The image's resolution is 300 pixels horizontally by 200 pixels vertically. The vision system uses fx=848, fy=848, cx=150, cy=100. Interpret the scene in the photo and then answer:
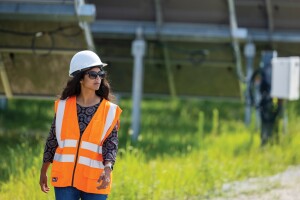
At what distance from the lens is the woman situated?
4.70 meters

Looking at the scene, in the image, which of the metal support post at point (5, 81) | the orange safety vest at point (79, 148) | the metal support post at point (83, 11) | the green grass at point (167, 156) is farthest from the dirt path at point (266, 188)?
the orange safety vest at point (79, 148)

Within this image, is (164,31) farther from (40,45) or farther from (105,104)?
(105,104)

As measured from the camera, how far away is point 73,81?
4.87 m

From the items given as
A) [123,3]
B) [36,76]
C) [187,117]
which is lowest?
[187,117]

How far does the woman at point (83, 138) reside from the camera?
4699 mm

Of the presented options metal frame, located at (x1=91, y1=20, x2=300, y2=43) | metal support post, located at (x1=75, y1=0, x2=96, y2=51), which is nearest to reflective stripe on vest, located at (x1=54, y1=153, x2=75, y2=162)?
metal support post, located at (x1=75, y1=0, x2=96, y2=51)

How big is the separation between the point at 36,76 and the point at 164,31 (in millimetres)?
1946

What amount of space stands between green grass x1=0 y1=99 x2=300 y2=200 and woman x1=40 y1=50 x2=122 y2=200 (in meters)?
1.53

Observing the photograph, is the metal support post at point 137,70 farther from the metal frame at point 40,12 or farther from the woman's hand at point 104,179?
the woman's hand at point 104,179

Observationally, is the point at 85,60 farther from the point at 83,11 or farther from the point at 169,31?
the point at 169,31

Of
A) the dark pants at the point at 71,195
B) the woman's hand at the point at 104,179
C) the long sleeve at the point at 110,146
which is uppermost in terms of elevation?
the long sleeve at the point at 110,146

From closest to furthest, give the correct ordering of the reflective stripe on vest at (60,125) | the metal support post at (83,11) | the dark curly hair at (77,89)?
the reflective stripe on vest at (60,125) → the dark curly hair at (77,89) → the metal support post at (83,11)

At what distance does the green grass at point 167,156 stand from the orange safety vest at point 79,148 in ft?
5.06

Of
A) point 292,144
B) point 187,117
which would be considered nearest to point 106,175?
point 292,144
